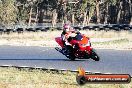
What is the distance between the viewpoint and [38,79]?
606 inches

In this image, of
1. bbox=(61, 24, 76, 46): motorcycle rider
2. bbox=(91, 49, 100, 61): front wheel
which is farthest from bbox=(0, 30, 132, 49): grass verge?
bbox=(91, 49, 100, 61): front wheel

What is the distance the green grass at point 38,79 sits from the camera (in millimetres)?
14219

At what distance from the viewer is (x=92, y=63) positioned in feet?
62.8

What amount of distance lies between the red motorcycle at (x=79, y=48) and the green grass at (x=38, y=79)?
2.94 meters

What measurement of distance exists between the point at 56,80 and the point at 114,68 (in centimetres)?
345

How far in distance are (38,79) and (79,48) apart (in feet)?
14.8

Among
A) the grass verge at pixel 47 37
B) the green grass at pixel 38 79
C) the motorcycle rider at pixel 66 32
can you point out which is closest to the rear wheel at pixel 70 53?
the motorcycle rider at pixel 66 32

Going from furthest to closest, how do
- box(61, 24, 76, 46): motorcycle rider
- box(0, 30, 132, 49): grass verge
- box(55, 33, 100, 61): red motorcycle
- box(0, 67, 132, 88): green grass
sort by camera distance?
box(0, 30, 132, 49): grass verge, box(61, 24, 76, 46): motorcycle rider, box(55, 33, 100, 61): red motorcycle, box(0, 67, 132, 88): green grass

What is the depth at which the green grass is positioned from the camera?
46.6 ft

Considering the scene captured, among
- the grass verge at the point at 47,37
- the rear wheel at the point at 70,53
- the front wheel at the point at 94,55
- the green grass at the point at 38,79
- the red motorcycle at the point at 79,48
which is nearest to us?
the green grass at the point at 38,79

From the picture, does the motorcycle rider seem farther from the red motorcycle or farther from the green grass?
the green grass

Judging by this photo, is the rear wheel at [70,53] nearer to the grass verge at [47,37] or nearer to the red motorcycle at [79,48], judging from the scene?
the red motorcycle at [79,48]

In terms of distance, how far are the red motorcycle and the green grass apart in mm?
2935

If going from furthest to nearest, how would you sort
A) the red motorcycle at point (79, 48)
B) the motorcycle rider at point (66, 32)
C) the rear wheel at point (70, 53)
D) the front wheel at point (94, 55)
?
1. the rear wheel at point (70, 53)
2. the motorcycle rider at point (66, 32)
3. the red motorcycle at point (79, 48)
4. the front wheel at point (94, 55)
